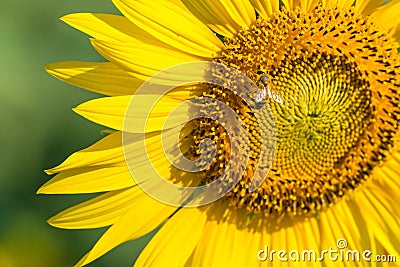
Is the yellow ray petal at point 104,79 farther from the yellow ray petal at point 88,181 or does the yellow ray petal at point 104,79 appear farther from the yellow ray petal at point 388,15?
the yellow ray petal at point 388,15

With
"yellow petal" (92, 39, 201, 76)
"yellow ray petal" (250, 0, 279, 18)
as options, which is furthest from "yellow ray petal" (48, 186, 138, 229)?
"yellow ray petal" (250, 0, 279, 18)

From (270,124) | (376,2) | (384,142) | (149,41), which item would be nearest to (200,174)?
(270,124)

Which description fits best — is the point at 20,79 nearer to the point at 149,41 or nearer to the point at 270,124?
the point at 149,41

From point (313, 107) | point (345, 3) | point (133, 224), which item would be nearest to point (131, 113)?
point (133, 224)

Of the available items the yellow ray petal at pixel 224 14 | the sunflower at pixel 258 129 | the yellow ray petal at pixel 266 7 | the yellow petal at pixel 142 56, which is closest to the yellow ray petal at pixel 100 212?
the sunflower at pixel 258 129

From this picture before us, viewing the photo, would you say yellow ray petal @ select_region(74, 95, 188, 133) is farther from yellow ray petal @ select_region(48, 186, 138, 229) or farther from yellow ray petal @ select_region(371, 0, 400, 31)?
yellow ray petal @ select_region(371, 0, 400, 31)

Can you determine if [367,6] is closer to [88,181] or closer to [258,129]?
[258,129]
